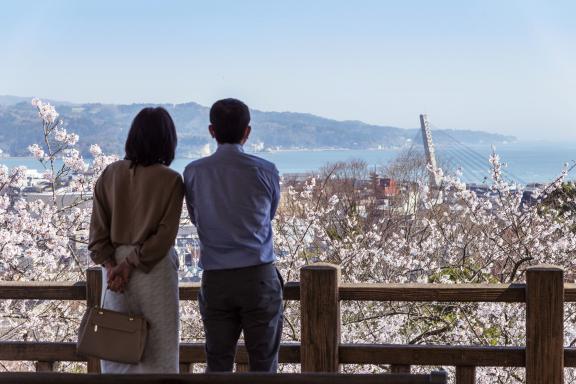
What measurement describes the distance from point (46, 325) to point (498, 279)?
12.5ft

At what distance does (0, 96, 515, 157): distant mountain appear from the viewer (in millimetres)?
9070

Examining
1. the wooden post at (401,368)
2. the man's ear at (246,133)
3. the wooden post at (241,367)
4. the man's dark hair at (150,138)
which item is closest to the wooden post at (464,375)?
the wooden post at (401,368)

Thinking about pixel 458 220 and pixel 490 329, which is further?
pixel 458 220

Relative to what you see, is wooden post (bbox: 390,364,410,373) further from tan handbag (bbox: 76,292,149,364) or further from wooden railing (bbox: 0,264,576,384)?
tan handbag (bbox: 76,292,149,364)

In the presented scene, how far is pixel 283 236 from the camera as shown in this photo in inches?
289

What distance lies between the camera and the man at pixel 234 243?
7.95 ft

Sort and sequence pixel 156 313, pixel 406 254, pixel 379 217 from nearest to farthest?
pixel 156 313
pixel 406 254
pixel 379 217

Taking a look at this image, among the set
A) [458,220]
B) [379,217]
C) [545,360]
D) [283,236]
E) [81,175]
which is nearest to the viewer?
[545,360]

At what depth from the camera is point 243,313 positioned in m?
2.45

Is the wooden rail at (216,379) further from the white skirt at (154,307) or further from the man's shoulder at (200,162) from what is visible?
the man's shoulder at (200,162)

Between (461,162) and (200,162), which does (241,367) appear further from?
(461,162)

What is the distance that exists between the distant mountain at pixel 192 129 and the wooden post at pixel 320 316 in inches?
104

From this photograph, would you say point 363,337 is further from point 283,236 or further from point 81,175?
point 81,175

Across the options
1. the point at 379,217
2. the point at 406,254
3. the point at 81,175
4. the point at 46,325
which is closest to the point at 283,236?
the point at 406,254
